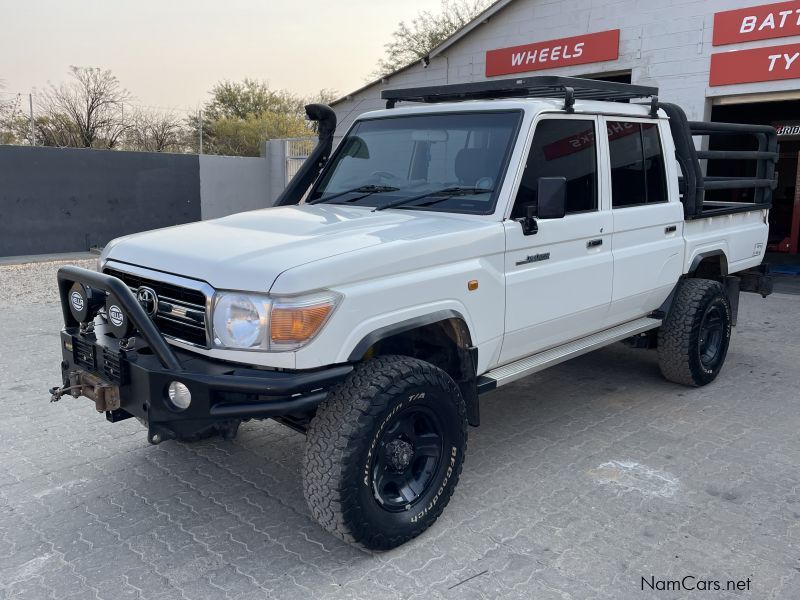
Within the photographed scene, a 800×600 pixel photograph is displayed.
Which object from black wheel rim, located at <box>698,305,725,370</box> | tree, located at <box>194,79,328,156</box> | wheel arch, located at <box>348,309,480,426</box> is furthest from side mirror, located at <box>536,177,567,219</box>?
tree, located at <box>194,79,328,156</box>

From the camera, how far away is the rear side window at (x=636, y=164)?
15.5 ft

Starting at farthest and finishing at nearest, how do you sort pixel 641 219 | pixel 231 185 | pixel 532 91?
pixel 231 185 → pixel 641 219 → pixel 532 91

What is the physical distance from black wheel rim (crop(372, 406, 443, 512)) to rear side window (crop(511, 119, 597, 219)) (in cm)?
127

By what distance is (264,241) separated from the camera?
3471 mm

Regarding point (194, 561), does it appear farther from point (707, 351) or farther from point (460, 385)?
point (707, 351)

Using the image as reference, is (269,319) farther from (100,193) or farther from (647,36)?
(100,193)

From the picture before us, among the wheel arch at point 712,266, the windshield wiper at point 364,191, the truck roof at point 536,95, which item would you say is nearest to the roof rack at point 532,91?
the truck roof at point 536,95

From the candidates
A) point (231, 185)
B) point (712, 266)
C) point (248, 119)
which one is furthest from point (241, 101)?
point (712, 266)

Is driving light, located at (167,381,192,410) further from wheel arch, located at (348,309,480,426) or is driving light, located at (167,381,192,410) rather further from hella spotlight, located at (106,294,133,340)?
wheel arch, located at (348,309,480,426)

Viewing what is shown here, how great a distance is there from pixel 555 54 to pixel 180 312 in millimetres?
11221

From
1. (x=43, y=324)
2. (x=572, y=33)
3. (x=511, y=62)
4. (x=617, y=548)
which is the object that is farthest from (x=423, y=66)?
(x=617, y=548)

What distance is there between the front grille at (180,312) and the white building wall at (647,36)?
9.98 m

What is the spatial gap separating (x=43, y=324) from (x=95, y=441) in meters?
4.15

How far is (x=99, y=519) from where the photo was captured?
3709 millimetres
